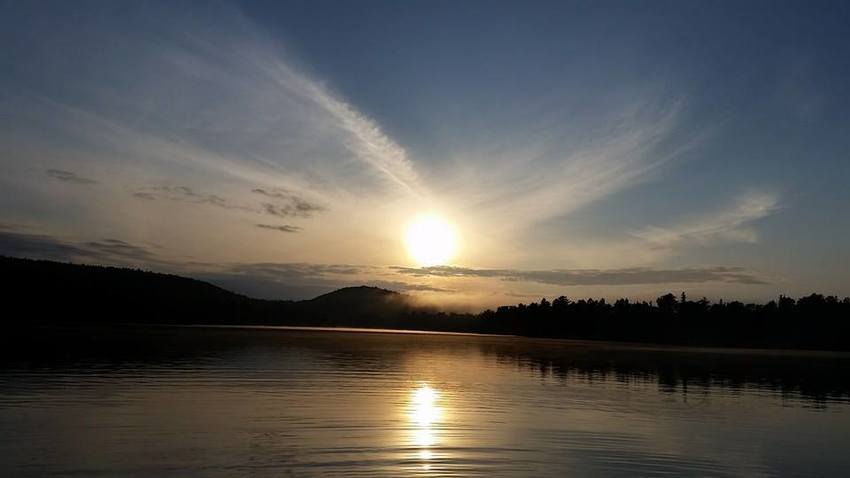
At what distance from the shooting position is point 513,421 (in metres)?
27.6

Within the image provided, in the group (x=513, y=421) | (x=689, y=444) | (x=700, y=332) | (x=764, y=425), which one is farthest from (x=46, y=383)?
(x=700, y=332)

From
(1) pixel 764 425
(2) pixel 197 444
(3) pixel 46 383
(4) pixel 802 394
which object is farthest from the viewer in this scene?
(4) pixel 802 394

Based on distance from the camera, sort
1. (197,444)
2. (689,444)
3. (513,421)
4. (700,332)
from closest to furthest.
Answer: (197,444) → (689,444) → (513,421) → (700,332)

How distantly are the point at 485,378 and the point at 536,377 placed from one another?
4.74m

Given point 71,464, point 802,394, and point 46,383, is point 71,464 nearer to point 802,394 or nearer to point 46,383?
point 46,383

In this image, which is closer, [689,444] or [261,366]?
[689,444]

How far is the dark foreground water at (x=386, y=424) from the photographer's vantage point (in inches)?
722

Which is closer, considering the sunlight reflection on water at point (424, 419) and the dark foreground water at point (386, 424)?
the dark foreground water at point (386, 424)

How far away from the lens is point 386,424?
25.2 m

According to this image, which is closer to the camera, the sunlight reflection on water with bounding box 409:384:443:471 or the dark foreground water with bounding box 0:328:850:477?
the dark foreground water with bounding box 0:328:850:477

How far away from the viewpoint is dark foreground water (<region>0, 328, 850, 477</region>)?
1834 cm

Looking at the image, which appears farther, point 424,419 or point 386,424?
point 424,419

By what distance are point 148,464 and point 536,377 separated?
122ft

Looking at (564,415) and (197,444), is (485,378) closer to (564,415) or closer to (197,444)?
(564,415)
